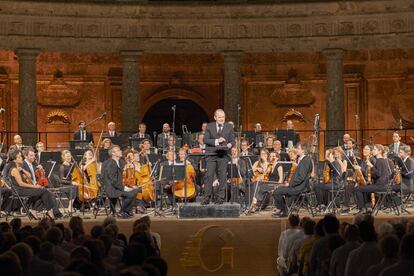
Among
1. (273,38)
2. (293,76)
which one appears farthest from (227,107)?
(293,76)

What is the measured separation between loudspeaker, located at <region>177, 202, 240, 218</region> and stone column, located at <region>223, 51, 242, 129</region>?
9775 millimetres

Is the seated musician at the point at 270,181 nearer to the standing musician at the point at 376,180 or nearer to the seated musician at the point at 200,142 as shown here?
the seated musician at the point at 200,142

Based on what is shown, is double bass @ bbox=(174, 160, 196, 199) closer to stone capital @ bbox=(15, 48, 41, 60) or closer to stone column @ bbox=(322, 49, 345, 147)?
stone column @ bbox=(322, 49, 345, 147)

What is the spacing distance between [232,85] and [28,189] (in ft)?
33.7

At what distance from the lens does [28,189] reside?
17219 millimetres

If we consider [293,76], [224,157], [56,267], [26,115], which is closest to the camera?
[56,267]

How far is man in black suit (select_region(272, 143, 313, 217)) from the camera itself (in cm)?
1744

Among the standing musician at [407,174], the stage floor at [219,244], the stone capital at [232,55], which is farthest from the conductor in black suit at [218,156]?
the stone capital at [232,55]

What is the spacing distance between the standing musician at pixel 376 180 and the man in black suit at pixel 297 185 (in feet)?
3.89

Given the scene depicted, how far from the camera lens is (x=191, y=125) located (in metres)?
30.5

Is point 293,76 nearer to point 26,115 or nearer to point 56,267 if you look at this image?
point 26,115

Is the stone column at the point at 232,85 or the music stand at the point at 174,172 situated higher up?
the stone column at the point at 232,85

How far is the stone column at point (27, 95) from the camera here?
25250 millimetres

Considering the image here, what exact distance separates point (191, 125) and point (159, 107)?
1.25 meters
